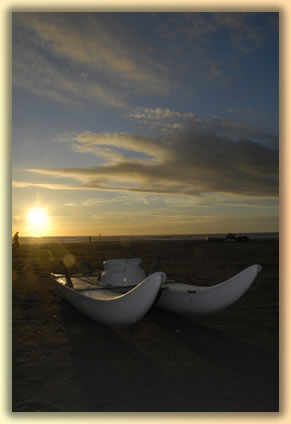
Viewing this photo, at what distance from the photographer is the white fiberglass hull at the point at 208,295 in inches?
226

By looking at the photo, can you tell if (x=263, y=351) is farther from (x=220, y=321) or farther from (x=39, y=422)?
(x=39, y=422)

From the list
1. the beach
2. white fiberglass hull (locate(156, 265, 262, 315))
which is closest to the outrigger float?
white fiberglass hull (locate(156, 265, 262, 315))

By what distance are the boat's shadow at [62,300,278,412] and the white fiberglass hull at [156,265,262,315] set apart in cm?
41

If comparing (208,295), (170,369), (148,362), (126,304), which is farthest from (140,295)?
(208,295)

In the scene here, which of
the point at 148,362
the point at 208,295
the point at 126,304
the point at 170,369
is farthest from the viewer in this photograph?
the point at 208,295

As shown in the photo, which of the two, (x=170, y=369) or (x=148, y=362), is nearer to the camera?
(x=170, y=369)

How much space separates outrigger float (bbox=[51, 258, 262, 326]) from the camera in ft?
17.0

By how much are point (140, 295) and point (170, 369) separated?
113 centimetres

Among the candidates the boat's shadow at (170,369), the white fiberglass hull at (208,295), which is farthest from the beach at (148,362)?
the white fiberglass hull at (208,295)

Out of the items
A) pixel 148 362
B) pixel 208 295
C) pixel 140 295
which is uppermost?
pixel 140 295

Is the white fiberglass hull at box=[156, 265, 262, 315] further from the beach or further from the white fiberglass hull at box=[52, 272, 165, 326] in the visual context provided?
the white fiberglass hull at box=[52, 272, 165, 326]

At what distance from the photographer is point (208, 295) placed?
6.09 metres

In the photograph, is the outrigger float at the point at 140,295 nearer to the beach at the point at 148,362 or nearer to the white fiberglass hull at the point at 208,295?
the white fiberglass hull at the point at 208,295

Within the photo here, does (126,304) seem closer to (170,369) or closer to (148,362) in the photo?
(148,362)
